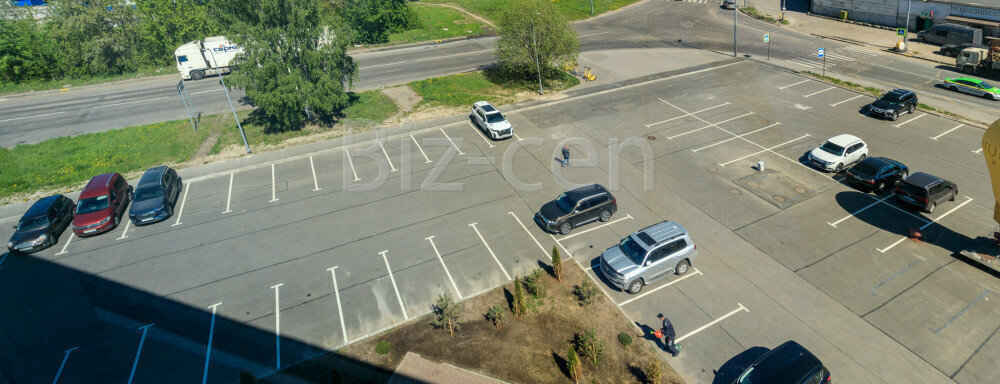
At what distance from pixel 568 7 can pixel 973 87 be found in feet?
181

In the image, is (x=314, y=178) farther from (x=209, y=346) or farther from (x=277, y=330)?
(x=209, y=346)

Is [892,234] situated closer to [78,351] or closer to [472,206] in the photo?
[472,206]

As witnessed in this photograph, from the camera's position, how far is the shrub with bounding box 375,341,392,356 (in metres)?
17.7

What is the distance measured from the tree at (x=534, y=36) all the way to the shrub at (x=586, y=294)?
28293 mm

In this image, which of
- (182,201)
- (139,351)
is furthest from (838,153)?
(182,201)

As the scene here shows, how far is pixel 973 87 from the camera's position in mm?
37094

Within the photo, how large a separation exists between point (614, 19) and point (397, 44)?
33.1 m

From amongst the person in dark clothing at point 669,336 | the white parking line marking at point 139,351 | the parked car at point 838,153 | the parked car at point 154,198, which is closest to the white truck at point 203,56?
the parked car at point 154,198

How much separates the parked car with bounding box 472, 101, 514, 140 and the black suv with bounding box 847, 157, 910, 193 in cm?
2115

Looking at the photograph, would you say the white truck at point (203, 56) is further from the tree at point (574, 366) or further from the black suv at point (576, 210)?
the tree at point (574, 366)

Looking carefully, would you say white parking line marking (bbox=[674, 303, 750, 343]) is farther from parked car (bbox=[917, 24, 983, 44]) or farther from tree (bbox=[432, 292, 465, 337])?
parked car (bbox=[917, 24, 983, 44])

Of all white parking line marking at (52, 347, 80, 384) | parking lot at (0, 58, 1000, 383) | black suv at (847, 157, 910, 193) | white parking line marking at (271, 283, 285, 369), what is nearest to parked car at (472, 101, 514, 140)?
parking lot at (0, 58, 1000, 383)

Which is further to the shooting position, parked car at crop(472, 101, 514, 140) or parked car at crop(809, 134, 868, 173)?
parked car at crop(472, 101, 514, 140)

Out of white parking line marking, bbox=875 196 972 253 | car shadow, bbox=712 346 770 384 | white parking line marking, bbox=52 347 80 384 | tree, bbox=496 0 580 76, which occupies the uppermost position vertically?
tree, bbox=496 0 580 76
